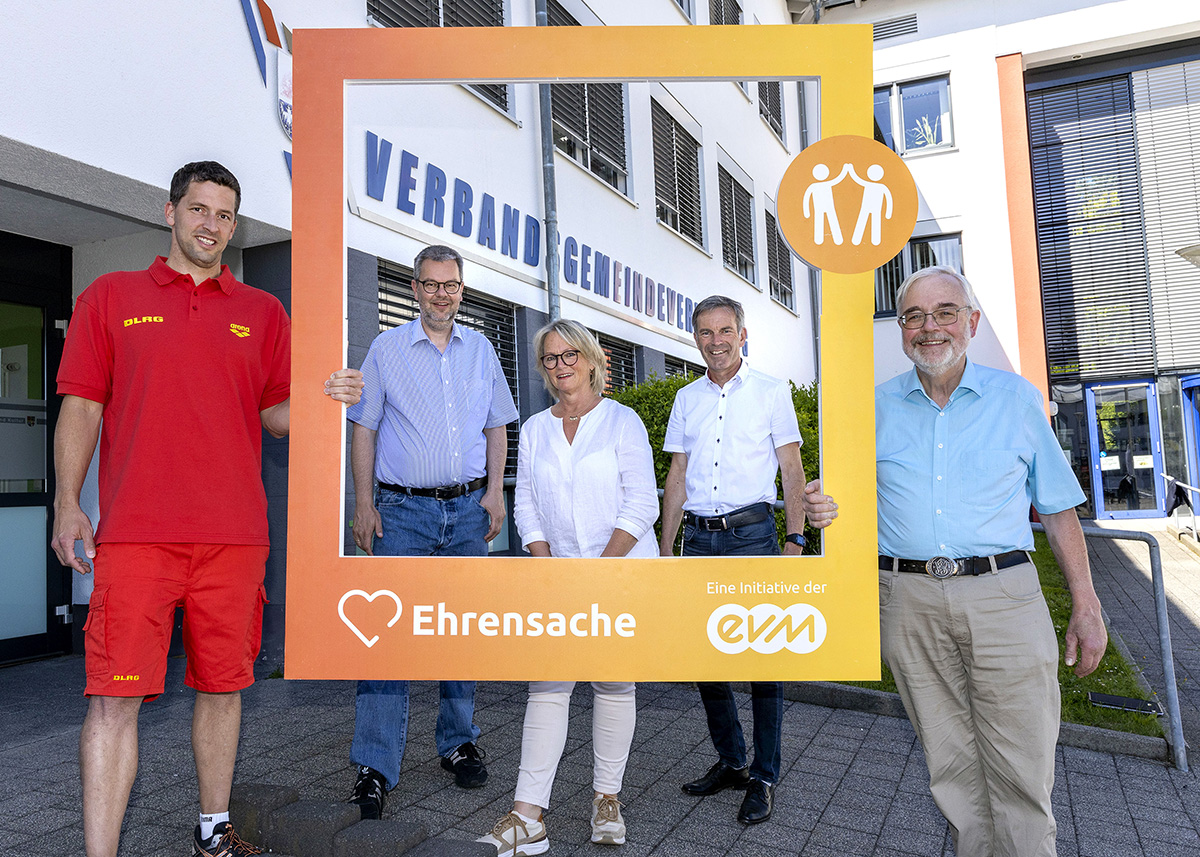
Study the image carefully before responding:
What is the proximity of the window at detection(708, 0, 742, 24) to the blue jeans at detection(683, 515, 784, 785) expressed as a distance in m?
3.75

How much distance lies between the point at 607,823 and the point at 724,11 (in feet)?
Result: 19.1

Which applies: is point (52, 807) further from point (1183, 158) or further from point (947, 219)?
point (1183, 158)

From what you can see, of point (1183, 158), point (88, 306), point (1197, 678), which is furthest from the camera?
point (1183, 158)

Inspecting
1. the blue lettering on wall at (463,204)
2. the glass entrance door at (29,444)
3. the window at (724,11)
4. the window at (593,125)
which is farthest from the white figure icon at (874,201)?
the glass entrance door at (29,444)

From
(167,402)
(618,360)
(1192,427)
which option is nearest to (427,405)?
(618,360)

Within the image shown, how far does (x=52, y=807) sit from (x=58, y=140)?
9.62ft

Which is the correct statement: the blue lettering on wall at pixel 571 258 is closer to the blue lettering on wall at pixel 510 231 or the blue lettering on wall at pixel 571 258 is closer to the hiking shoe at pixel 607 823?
the blue lettering on wall at pixel 510 231

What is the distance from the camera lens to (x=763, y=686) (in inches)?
133

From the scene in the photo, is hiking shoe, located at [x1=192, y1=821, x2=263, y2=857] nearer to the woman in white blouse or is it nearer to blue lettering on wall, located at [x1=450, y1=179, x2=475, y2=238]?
the woman in white blouse

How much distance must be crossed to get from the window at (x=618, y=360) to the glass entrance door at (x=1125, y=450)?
55.1 feet

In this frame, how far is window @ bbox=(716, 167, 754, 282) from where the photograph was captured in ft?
9.26

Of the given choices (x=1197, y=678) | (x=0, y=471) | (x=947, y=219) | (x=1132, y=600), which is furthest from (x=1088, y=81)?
(x=0, y=471)

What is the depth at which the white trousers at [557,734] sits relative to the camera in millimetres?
2918

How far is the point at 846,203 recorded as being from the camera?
2.18 meters
